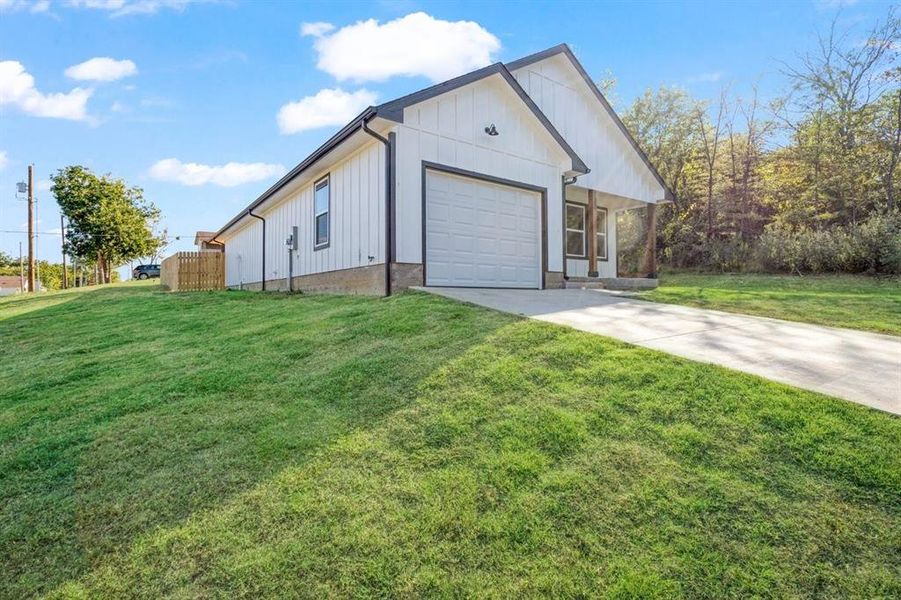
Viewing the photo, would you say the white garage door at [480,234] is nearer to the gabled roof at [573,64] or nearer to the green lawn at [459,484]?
the gabled roof at [573,64]

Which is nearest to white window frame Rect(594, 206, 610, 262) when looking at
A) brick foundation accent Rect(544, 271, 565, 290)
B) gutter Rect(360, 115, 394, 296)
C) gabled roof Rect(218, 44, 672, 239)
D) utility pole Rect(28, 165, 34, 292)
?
gabled roof Rect(218, 44, 672, 239)

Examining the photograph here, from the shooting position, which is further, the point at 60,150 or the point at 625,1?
the point at 60,150

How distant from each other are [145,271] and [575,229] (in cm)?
3726

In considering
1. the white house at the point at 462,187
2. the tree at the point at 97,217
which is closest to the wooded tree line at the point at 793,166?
the white house at the point at 462,187

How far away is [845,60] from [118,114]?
26.7 m

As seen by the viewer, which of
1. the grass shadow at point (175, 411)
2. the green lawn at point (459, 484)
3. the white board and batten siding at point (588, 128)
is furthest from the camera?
the white board and batten siding at point (588, 128)

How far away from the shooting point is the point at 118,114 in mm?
15891

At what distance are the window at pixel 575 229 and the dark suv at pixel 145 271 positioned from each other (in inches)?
1437

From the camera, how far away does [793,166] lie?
67.2 feet

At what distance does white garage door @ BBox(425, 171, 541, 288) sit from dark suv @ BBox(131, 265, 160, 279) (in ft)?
123

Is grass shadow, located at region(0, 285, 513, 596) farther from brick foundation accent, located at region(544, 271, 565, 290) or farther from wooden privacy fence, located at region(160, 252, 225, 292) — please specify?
wooden privacy fence, located at region(160, 252, 225, 292)

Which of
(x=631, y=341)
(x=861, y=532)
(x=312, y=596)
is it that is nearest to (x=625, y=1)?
(x=631, y=341)

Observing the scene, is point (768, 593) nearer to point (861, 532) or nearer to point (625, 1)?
point (861, 532)

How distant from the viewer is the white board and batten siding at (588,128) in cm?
1216
